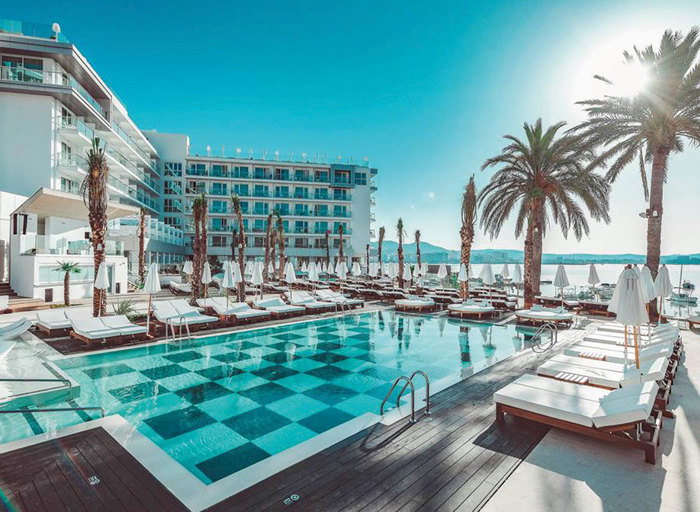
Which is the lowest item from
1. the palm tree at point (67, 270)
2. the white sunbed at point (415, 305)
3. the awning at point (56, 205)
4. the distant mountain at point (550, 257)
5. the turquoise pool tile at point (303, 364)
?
the turquoise pool tile at point (303, 364)

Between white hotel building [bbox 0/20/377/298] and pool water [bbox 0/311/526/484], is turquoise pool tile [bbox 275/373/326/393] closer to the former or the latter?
pool water [bbox 0/311/526/484]

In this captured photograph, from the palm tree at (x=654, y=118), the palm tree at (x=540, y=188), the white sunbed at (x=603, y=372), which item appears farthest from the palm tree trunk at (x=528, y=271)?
the white sunbed at (x=603, y=372)

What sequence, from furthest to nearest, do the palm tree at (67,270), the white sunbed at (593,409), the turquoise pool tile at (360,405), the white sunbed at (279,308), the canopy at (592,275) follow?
the palm tree at (67,270) → the canopy at (592,275) → the white sunbed at (279,308) → the turquoise pool tile at (360,405) → the white sunbed at (593,409)

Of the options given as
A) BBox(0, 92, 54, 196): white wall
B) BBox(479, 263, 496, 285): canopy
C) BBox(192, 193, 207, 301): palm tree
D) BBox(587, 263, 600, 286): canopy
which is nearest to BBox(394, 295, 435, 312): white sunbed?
BBox(479, 263, 496, 285): canopy

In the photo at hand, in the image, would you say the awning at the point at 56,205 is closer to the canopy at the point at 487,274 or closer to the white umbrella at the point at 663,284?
the canopy at the point at 487,274

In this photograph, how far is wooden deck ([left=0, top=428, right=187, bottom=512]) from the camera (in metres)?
3.32

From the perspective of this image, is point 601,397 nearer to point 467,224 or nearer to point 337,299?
point 337,299

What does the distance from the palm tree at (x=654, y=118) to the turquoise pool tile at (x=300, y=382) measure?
13402 mm

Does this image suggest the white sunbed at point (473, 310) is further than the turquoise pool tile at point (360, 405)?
Yes

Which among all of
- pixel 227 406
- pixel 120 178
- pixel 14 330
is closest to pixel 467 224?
pixel 227 406

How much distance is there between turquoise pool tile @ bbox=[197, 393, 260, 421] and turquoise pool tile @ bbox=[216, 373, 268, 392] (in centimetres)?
42

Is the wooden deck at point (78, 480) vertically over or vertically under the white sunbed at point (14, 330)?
under

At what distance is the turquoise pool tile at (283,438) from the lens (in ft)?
16.3

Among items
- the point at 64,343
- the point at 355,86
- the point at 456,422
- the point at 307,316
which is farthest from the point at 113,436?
the point at 355,86
